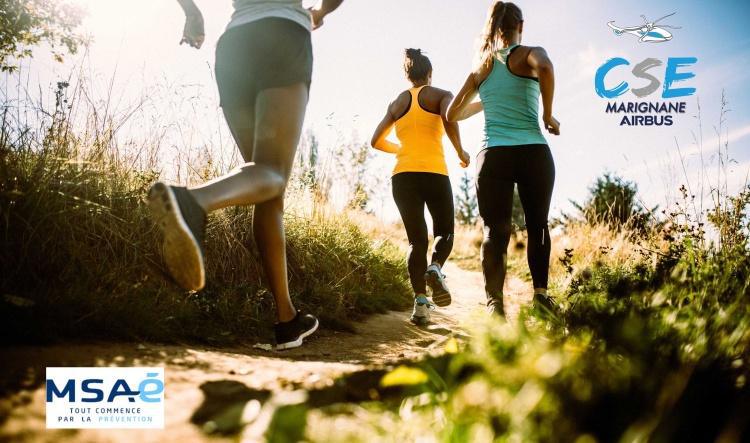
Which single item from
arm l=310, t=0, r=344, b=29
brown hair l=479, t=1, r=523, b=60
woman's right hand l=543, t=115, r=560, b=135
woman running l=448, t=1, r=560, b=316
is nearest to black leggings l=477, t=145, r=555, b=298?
woman running l=448, t=1, r=560, b=316

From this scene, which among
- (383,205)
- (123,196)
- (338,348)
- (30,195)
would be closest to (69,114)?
(123,196)

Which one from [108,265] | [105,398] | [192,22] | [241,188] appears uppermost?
[192,22]

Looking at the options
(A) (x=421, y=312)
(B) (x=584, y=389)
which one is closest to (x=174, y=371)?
(B) (x=584, y=389)

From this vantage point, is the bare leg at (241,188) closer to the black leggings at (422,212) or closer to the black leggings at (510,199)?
the black leggings at (510,199)

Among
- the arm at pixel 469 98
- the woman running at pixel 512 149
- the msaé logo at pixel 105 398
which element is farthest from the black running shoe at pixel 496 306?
the msaé logo at pixel 105 398

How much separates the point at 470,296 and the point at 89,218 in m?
4.02

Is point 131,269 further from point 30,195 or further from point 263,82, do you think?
point 263,82

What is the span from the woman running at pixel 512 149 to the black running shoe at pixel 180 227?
168cm

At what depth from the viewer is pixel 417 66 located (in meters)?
3.61

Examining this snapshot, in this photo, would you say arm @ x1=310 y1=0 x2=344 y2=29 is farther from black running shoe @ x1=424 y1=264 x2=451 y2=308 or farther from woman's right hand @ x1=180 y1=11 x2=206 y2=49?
black running shoe @ x1=424 y1=264 x2=451 y2=308

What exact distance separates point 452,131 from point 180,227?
2.59 m

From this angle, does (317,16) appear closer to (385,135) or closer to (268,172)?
(268,172)

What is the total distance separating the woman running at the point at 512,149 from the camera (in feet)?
8.45

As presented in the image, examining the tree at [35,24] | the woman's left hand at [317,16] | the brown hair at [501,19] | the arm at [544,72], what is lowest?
the arm at [544,72]
